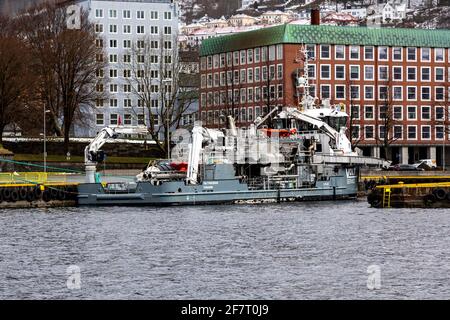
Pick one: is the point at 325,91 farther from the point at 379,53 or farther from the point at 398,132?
the point at 398,132

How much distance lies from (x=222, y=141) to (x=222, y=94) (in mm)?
74491

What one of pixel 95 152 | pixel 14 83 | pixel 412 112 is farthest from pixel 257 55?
pixel 95 152

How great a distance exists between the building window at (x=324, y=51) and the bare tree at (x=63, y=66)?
1155 inches

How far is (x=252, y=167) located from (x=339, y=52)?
2787 inches

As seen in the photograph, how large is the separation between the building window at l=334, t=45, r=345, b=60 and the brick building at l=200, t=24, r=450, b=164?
13 centimetres

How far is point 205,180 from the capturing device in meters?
101

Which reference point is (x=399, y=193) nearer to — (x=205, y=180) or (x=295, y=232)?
(x=205, y=180)

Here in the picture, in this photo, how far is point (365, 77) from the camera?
174250 millimetres

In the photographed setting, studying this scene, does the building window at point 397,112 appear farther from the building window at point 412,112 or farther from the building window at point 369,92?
the building window at point 369,92

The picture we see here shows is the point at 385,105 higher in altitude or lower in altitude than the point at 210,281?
higher

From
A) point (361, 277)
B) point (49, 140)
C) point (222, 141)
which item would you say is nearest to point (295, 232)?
point (361, 277)

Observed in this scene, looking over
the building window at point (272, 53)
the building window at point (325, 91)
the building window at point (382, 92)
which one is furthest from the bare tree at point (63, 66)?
the building window at point (382, 92)

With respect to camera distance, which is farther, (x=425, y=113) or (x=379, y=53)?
(x=425, y=113)

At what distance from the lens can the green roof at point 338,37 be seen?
170 meters
